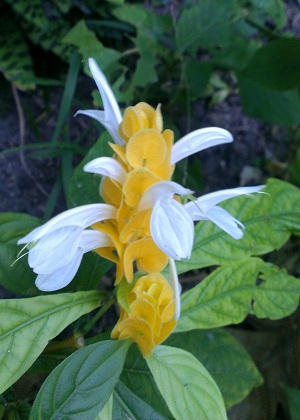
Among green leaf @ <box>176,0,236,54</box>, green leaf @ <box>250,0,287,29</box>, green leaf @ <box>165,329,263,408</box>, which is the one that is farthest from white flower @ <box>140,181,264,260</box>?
green leaf @ <box>250,0,287,29</box>

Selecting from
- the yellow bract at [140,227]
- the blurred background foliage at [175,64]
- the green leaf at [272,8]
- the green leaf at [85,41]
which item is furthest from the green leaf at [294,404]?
the green leaf at [272,8]

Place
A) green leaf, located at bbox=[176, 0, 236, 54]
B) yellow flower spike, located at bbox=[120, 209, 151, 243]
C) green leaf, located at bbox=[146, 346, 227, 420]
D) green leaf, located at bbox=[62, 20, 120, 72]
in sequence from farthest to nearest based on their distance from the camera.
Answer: green leaf, located at bbox=[176, 0, 236, 54], green leaf, located at bbox=[62, 20, 120, 72], green leaf, located at bbox=[146, 346, 227, 420], yellow flower spike, located at bbox=[120, 209, 151, 243]

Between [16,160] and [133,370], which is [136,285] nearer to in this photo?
[133,370]

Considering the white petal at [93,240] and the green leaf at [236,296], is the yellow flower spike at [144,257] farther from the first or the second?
the green leaf at [236,296]

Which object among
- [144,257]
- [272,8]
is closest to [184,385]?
[144,257]

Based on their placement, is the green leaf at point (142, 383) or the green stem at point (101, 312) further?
the green leaf at point (142, 383)

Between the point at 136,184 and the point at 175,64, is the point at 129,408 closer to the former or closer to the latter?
the point at 136,184

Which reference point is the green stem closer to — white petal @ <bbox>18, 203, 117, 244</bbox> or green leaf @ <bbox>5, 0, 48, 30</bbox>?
white petal @ <bbox>18, 203, 117, 244</bbox>
